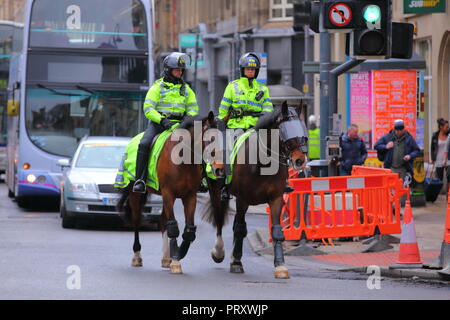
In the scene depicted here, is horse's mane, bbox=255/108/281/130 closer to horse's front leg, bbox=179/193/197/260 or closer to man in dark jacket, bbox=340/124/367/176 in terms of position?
horse's front leg, bbox=179/193/197/260

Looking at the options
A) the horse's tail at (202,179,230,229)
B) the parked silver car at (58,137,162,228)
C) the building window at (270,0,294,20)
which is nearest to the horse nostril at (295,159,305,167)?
the horse's tail at (202,179,230,229)

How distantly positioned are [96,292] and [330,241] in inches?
235

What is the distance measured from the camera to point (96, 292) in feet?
35.9

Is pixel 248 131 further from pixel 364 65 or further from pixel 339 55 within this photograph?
pixel 339 55

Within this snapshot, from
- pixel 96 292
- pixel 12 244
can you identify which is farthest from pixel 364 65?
pixel 96 292

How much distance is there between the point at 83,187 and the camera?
63.4 ft

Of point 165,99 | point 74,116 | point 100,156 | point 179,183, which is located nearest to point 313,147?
point 74,116

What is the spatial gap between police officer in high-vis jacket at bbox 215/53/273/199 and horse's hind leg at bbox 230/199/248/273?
0.27 m

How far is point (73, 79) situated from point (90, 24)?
1119mm

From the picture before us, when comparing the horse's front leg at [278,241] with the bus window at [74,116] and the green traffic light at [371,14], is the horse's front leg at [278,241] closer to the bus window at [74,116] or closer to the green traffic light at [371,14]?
the green traffic light at [371,14]

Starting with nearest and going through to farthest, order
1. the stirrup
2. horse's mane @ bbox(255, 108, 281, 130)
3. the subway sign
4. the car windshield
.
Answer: horse's mane @ bbox(255, 108, 281, 130) → the stirrup → the car windshield → the subway sign

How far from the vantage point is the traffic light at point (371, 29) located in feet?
45.4

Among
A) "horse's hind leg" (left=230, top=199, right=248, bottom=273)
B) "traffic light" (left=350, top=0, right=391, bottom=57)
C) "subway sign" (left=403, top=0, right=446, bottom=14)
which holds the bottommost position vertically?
"horse's hind leg" (left=230, top=199, right=248, bottom=273)

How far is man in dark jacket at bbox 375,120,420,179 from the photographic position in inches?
912
